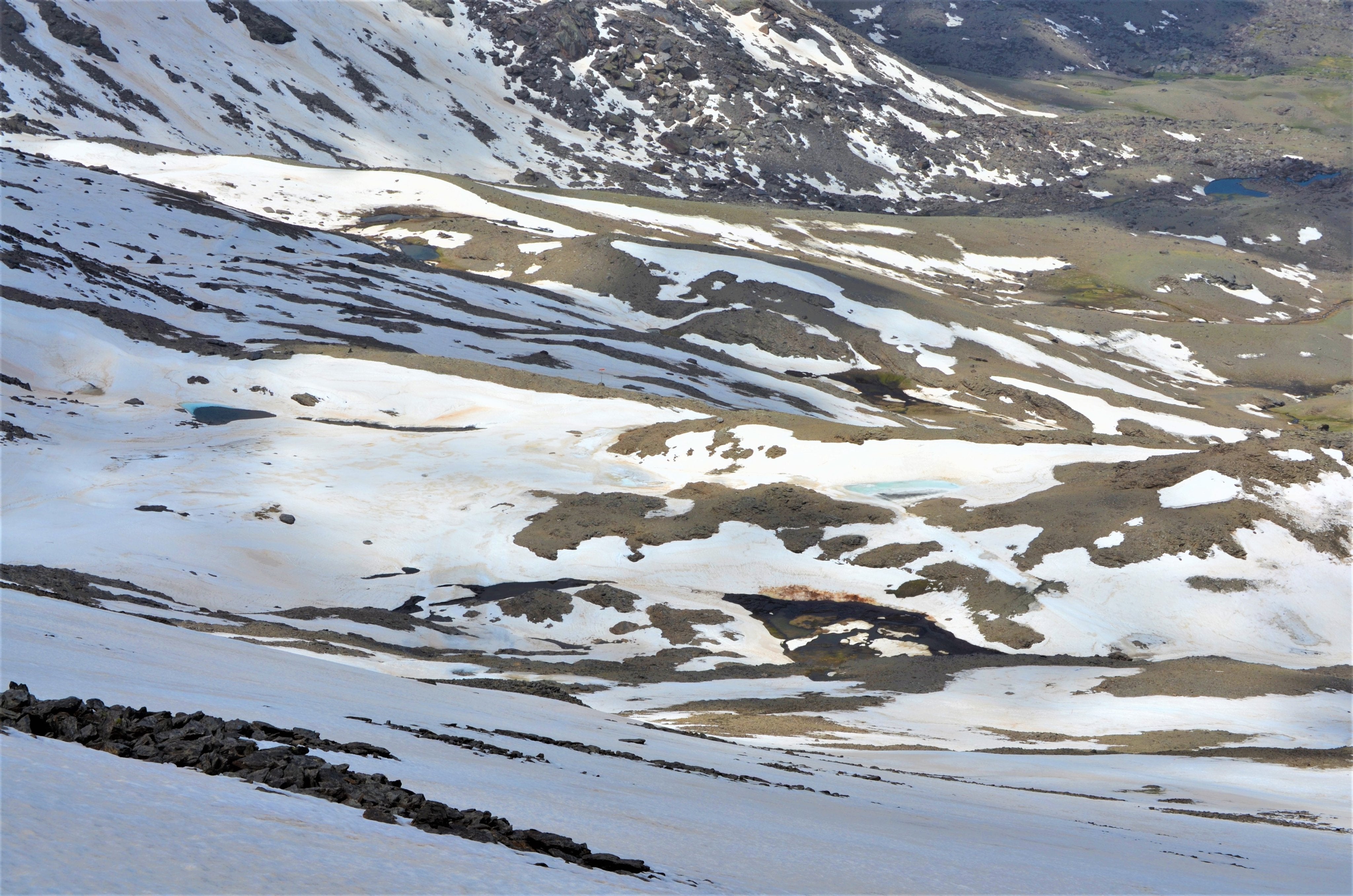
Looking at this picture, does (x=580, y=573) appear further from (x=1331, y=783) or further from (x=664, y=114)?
(x=664, y=114)

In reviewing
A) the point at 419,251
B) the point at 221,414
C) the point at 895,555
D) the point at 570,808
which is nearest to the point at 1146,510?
the point at 895,555

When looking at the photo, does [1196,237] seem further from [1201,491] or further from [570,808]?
[570,808]

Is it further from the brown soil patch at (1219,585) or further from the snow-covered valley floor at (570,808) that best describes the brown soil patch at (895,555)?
the snow-covered valley floor at (570,808)

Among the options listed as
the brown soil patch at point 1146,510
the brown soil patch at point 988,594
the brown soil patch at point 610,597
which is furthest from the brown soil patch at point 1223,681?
the brown soil patch at point 610,597

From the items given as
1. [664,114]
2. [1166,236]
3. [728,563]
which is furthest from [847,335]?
[664,114]

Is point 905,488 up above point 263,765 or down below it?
above

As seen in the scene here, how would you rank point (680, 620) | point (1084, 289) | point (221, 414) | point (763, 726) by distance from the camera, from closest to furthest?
point (763, 726) < point (680, 620) < point (221, 414) < point (1084, 289)

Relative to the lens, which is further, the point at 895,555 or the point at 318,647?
the point at 895,555
